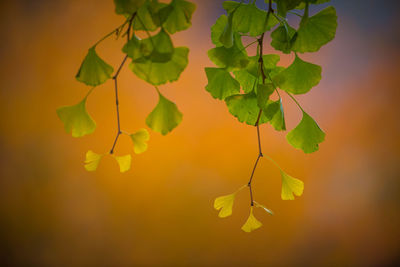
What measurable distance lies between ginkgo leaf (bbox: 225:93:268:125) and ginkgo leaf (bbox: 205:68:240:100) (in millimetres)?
17

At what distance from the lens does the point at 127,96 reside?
2.21 m

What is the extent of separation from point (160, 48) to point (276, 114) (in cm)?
9

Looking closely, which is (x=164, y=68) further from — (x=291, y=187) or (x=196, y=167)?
(x=196, y=167)

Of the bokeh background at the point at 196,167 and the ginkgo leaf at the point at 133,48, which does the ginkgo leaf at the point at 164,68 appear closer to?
the ginkgo leaf at the point at 133,48

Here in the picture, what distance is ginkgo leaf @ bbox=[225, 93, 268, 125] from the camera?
0.71 feet

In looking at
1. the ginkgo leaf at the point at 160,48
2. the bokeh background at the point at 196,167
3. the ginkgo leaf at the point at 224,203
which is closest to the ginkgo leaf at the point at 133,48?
→ the ginkgo leaf at the point at 160,48

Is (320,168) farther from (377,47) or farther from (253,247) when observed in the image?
(377,47)

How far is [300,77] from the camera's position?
219 mm

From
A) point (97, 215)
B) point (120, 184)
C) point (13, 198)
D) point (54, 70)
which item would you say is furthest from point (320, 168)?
point (13, 198)

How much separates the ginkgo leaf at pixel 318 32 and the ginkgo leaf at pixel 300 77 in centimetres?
3

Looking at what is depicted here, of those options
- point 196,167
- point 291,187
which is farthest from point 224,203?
point 196,167

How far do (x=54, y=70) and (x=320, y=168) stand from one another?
1932 millimetres

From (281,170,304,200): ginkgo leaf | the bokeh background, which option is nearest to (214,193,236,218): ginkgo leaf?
(281,170,304,200): ginkgo leaf

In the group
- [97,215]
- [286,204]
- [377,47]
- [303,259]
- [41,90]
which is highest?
[377,47]
